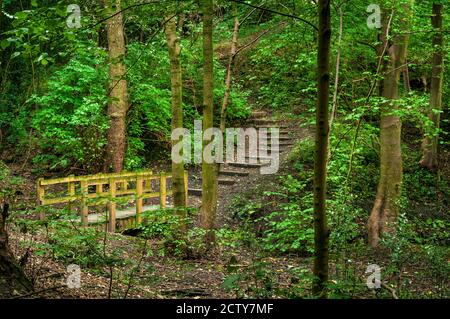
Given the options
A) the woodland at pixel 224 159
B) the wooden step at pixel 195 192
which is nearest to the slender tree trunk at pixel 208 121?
the woodland at pixel 224 159

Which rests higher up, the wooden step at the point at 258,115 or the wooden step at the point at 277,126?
the wooden step at the point at 258,115

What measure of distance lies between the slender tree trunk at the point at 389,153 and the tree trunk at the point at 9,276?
790 cm

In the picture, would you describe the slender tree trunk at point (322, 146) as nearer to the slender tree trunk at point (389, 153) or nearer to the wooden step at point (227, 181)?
the slender tree trunk at point (389, 153)

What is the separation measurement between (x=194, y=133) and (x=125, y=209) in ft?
21.3

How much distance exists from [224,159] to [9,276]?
45.0 ft

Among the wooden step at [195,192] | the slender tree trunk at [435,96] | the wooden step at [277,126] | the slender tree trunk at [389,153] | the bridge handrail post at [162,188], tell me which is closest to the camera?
the slender tree trunk at [389,153]

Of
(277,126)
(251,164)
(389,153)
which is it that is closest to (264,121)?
(277,126)

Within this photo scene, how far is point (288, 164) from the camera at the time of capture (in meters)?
16.4

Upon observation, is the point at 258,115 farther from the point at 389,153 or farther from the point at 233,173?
the point at 389,153

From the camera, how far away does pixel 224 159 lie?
18281 millimetres

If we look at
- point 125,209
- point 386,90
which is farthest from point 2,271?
point 386,90

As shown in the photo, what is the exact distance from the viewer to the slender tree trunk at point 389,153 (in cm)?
1088

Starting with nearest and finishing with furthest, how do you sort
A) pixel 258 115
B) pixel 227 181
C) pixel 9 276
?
pixel 9 276
pixel 227 181
pixel 258 115
